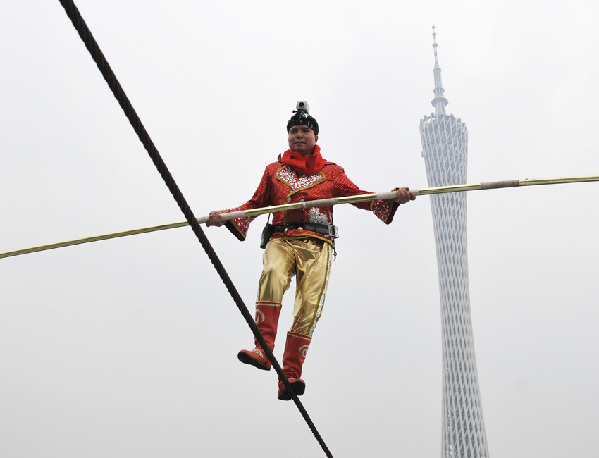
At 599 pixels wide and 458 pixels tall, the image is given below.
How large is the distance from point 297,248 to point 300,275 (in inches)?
8.3

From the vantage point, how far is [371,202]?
16.9 ft

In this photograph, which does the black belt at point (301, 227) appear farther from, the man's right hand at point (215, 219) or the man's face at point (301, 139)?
Result: the man's face at point (301, 139)

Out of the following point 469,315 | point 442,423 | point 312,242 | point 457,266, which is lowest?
point 312,242

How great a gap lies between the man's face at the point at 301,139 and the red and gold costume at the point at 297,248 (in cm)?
7

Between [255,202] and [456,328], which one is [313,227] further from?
[456,328]

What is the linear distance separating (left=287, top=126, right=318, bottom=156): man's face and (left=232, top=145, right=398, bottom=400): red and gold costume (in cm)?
7

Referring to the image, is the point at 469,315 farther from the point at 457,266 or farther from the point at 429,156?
the point at 429,156

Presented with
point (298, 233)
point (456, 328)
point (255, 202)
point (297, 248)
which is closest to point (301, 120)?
point (255, 202)

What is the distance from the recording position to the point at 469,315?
8069 cm

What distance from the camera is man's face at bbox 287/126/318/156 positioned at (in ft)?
17.4

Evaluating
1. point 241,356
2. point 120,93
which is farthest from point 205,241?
point 241,356

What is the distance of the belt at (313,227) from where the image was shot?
5.00 m

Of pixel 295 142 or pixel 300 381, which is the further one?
pixel 295 142

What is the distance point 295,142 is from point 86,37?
3.61 metres
